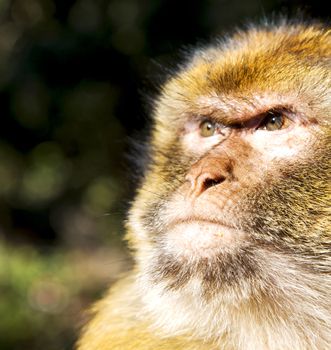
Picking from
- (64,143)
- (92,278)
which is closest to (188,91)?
(64,143)

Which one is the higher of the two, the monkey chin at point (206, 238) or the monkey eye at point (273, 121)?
the monkey eye at point (273, 121)

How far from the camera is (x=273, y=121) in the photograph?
105 inches

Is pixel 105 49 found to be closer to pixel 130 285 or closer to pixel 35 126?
pixel 35 126

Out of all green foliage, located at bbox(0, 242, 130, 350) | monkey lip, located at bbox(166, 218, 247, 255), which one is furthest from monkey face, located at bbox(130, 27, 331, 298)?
green foliage, located at bbox(0, 242, 130, 350)

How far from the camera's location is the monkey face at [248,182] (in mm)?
2369

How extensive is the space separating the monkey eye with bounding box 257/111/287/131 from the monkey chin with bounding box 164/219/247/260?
1.68 ft

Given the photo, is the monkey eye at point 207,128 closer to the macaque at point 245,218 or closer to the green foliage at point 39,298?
the macaque at point 245,218

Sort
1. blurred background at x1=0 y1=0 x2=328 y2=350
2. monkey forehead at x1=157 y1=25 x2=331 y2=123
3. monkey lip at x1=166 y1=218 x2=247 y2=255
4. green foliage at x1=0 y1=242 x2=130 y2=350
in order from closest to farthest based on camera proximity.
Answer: monkey lip at x1=166 y1=218 x2=247 y2=255
monkey forehead at x1=157 y1=25 x2=331 y2=123
blurred background at x1=0 y1=0 x2=328 y2=350
green foliage at x1=0 y1=242 x2=130 y2=350

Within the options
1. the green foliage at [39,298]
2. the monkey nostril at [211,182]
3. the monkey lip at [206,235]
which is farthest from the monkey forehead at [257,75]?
the green foliage at [39,298]

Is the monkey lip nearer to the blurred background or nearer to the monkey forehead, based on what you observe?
the monkey forehead

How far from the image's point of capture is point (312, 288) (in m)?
2.39

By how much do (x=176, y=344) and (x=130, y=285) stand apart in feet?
1.61

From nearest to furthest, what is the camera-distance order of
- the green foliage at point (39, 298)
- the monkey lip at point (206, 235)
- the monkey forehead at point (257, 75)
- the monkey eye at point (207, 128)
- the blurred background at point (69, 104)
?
the monkey lip at point (206, 235)
the monkey forehead at point (257, 75)
the monkey eye at point (207, 128)
the blurred background at point (69, 104)
the green foliage at point (39, 298)

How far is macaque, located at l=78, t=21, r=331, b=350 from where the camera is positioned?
2377 mm
